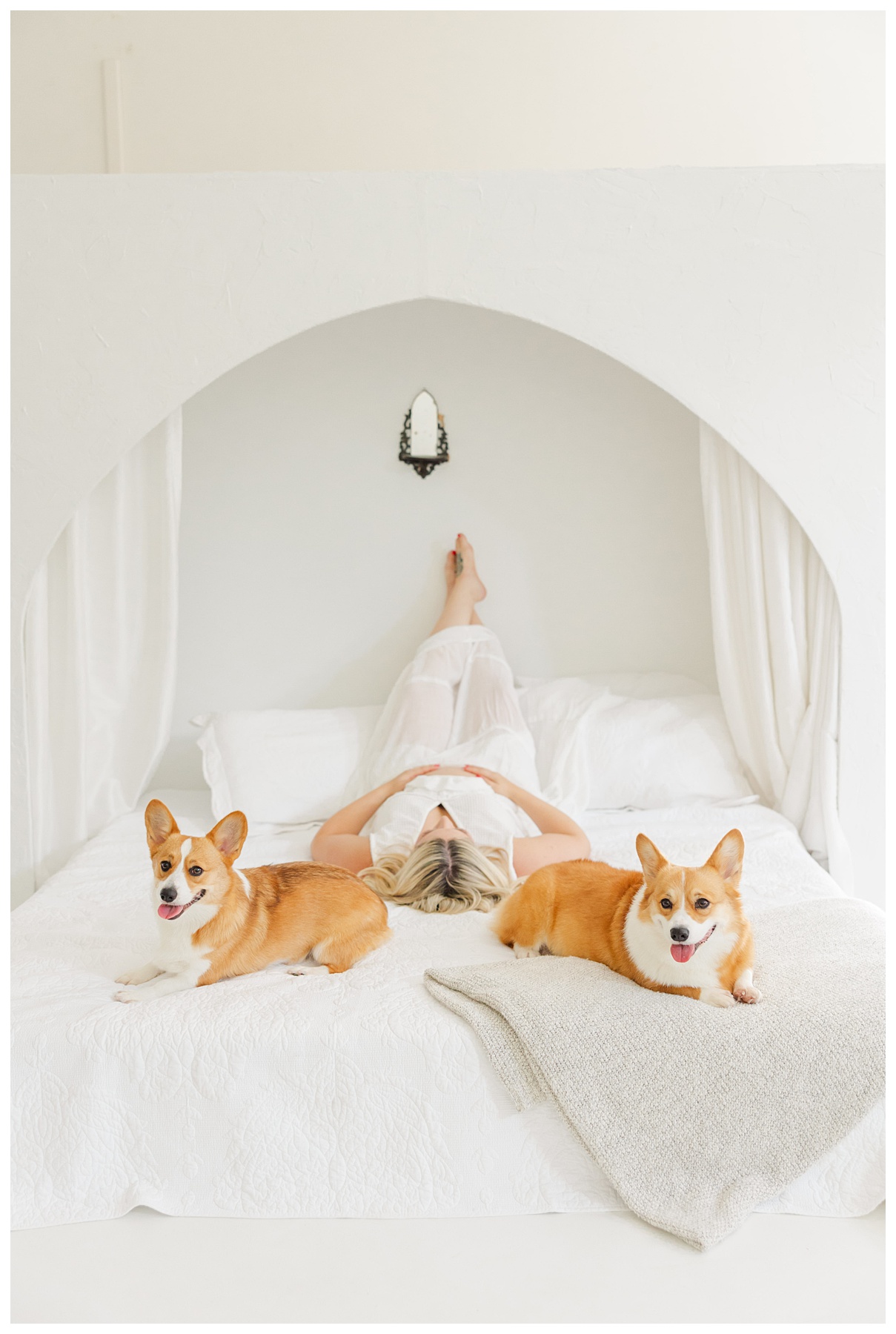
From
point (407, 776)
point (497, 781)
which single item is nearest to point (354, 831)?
point (407, 776)

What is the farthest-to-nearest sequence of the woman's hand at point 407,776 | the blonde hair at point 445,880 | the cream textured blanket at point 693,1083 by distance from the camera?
the woman's hand at point 407,776, the blonde hair at point 445,880, the cream textured blanket at point 693,1083

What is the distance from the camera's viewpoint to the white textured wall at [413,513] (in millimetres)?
3320

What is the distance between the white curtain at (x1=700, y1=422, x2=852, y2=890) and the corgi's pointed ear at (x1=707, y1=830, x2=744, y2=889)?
109 cm

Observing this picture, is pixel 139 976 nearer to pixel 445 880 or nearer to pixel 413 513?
pixel 445 880

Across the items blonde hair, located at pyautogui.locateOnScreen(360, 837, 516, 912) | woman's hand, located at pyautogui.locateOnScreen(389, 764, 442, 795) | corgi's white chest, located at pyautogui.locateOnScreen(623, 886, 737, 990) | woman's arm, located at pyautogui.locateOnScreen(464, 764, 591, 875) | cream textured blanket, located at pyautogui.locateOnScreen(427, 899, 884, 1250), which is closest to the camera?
cream textured blanket, located at pyautogui.locateOnScreen(427, 899, 884, 1250)

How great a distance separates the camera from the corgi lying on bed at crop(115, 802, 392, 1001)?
180 cm

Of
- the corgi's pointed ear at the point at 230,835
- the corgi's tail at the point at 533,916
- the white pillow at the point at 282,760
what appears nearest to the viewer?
the corgi's pointed ear at the point at 230,835

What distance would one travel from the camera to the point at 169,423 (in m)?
2.75

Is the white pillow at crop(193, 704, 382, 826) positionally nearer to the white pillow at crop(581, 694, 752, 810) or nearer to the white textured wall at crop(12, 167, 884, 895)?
the white textured wall at crop(12, 167, 884, 895)

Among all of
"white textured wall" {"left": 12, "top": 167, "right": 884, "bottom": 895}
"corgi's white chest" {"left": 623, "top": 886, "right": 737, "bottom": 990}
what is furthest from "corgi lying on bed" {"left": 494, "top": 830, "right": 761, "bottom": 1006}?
"white textured wall" {"left": 12, "top": 167, "right": 884, "bottom": 895}

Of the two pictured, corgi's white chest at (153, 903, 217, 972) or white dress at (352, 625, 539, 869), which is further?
white dress at (352, 625, 539, 869)

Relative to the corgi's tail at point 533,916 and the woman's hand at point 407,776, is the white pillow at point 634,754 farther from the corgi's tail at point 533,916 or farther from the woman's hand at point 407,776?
the corgi's tail at point 533,916

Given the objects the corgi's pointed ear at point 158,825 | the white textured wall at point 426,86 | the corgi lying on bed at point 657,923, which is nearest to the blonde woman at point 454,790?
the corgi lying on bed at point 657,923

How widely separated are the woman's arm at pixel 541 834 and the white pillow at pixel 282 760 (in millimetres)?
448
